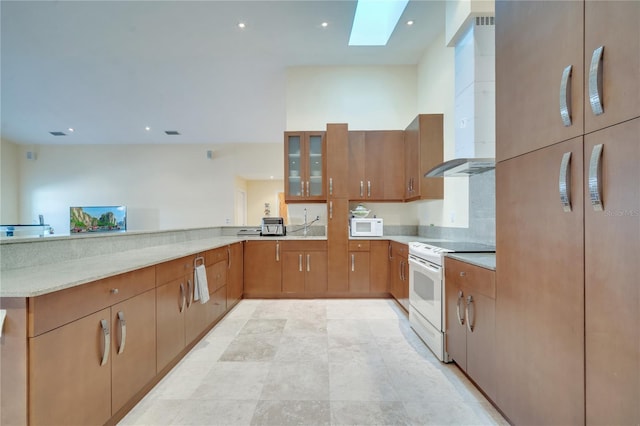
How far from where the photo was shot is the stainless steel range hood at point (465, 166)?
6.84ft

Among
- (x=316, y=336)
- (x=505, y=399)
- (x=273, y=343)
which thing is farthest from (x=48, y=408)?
(x=505, y=399)

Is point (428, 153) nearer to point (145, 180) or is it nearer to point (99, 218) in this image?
point (145, 180)

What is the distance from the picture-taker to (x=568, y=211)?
1.05 metres

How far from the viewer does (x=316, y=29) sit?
332 cm

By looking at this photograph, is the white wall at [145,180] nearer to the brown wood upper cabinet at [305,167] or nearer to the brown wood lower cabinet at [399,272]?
the brown wood upper cabinet at [305,167]

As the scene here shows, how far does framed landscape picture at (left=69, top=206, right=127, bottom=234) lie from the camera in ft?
23.0

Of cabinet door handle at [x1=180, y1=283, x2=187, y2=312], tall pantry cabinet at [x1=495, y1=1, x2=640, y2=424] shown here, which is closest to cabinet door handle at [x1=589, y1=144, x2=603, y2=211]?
tall pantry cabinet at [x1=495, y1=1, x2=640, y2=424]

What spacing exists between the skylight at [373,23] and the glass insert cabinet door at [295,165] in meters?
1.48

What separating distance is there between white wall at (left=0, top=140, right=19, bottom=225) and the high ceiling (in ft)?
5.12

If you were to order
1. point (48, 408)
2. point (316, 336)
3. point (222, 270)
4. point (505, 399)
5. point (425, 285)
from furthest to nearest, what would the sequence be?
1. point (222, 270)
2. point (316, 336)
3. point (425, 285)
4. point (505, 399)
5. point (48, 408)

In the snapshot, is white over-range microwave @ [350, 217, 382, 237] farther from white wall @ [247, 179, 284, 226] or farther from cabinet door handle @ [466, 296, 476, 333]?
white wall @ [247, 179, 284, 226]

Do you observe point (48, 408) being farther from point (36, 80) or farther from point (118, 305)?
point (36, 80)

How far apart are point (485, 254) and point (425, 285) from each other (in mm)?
594

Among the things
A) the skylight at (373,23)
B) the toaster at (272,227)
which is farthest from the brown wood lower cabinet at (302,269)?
the skylight at (373,23)
